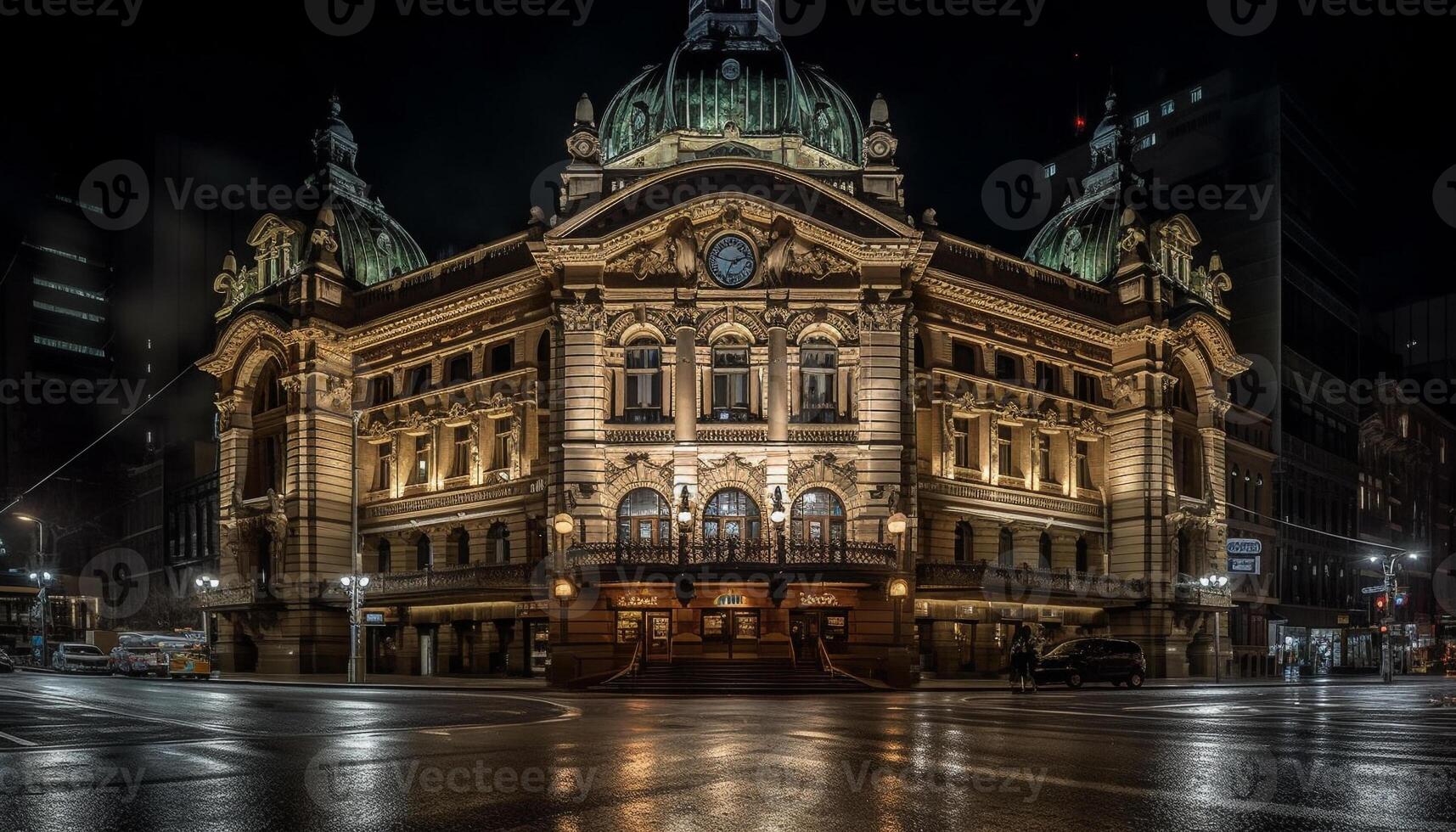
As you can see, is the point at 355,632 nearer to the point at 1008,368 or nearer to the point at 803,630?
the point at 803,630

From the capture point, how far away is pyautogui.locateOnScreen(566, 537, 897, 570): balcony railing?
4478 centimetres

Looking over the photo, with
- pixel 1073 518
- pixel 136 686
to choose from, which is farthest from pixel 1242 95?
pixel 136 686

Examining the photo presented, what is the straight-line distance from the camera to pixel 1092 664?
43.7 m

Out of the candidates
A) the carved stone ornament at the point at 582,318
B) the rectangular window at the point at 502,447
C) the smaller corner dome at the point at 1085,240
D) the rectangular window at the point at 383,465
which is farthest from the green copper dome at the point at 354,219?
the smaller corner dome at the point at 1085,240

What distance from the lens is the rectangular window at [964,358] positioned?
52438mm

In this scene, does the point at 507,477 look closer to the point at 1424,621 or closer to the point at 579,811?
the point at 579,811

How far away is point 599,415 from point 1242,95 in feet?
172

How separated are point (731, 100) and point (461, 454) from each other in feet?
64.1
